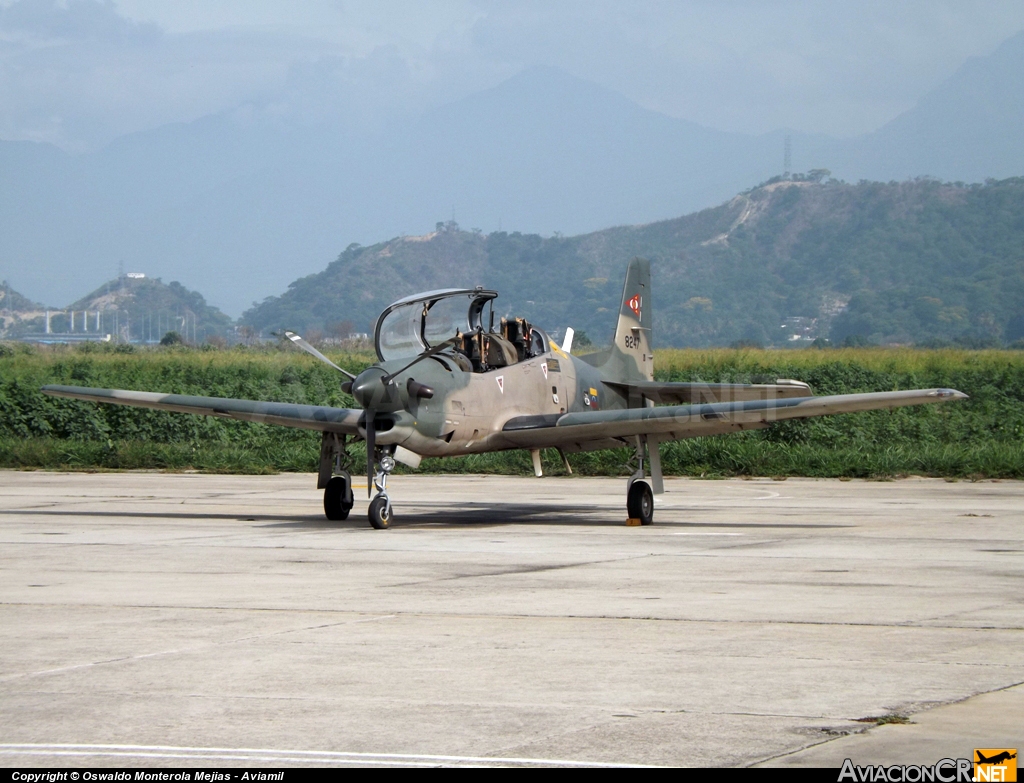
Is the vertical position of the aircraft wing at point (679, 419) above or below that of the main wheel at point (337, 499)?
above

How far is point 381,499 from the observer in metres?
15.8

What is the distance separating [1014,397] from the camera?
32.7 m

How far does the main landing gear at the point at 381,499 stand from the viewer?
15605 mm

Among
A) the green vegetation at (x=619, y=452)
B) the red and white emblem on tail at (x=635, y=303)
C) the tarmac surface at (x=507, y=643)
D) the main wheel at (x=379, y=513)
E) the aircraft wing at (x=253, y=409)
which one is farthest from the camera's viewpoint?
the green vegetation at (x=619, y=452)

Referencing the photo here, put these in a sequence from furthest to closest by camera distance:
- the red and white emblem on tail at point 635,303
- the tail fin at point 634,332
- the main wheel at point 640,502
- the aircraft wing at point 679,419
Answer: the red and white emblem on tail at point 635,303, the tail fin at point 634,332, the main wheel at point 640,502, the aircraft wing at point 679,419

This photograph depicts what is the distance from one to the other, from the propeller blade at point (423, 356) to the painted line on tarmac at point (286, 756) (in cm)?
1000

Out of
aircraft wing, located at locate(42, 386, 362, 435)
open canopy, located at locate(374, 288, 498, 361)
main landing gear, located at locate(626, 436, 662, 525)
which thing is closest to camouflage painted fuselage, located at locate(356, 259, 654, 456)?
open canopy, located at locate(374, 288, 498, 361)

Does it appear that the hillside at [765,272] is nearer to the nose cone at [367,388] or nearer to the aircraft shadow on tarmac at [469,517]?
the aircraft shadow on tarmac at [469,517]

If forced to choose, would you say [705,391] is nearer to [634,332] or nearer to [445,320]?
[634,332]

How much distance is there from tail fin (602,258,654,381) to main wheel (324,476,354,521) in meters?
4.79

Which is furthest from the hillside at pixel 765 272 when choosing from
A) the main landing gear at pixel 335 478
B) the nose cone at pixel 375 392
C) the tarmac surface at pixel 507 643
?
the tarmac surface at pixel 507 643

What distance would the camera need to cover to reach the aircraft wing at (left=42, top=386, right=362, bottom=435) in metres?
16.9

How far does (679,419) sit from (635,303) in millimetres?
5024

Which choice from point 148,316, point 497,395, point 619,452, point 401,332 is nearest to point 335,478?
point 401,332
